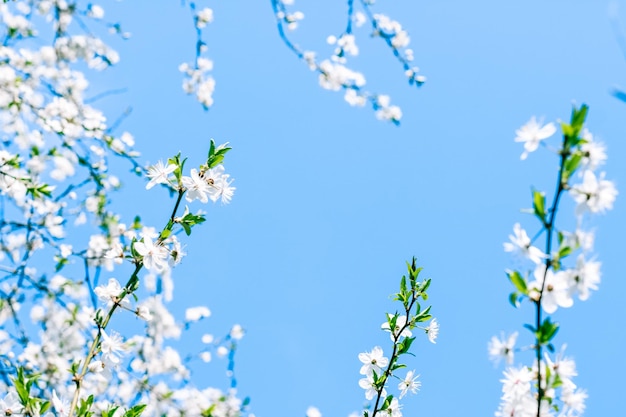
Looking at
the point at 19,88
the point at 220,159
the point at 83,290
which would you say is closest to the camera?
the point at 220,159

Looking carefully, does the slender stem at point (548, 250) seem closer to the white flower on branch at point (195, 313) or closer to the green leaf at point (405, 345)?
the green leaf at point (405, 345)

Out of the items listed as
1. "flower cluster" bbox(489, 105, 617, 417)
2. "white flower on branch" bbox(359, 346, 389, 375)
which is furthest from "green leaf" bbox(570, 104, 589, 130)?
"white flower on branch" bbox(359, 346, 389, 375)

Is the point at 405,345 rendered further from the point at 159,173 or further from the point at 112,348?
the point at 159,173

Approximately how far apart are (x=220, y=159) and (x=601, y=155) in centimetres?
112

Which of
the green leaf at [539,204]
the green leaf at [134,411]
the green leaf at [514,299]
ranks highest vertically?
the green leaf at [539,204]

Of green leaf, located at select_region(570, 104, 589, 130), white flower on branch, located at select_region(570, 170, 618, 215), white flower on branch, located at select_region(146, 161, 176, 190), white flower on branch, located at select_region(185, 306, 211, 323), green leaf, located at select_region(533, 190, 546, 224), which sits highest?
white flower on branch, located at select_region(185, 306, 211, 323)

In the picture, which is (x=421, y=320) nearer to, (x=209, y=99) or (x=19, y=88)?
(x=19, y=88)

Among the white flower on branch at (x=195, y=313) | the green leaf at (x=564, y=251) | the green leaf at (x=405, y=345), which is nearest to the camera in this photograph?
the green leaf at (x=564, y=251)

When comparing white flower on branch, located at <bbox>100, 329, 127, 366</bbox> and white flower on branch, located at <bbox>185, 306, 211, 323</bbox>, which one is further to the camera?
white flower on branch, located at <bbox>185, 306, 211, 323</bbox>

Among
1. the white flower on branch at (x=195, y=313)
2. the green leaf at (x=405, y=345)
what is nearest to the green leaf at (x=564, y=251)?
the green leaf at (x=405, y=345)

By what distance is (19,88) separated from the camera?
15.7ft

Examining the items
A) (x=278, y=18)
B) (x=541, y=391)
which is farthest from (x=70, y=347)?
(x=541, y=391)

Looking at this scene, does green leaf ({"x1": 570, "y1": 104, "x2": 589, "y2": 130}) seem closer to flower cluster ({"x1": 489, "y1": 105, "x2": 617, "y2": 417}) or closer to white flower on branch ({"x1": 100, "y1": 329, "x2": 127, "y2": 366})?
flower cluster ({"x1": 489, "y1": 105, "x2": 617, "y2": 417})

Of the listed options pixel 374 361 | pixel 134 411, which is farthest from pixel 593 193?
pixel 134 411
